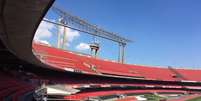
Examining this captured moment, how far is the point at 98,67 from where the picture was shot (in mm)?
55000

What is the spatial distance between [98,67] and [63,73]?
14520 millimetres

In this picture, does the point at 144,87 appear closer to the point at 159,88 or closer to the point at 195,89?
the point at 159,88

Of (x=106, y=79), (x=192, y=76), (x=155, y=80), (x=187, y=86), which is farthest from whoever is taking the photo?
(x=192, y=76)

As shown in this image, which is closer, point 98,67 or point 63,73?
point 63,73

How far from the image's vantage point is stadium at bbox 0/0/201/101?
1023 centimetres

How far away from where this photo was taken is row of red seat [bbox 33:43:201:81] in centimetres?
4423

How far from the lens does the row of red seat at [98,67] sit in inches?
1741

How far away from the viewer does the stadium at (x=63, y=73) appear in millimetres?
10227

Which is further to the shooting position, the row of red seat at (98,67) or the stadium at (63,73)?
the row of red seat at (98,67)

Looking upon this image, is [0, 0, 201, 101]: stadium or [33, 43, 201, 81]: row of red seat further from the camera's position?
[33, 43, 201, 81]: row of red seat

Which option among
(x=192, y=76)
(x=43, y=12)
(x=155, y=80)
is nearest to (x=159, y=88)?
(x=155, y=80)

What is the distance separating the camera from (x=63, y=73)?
4109 cm

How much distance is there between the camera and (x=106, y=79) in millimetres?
51906

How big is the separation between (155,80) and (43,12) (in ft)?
181
